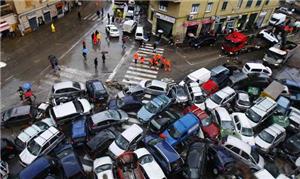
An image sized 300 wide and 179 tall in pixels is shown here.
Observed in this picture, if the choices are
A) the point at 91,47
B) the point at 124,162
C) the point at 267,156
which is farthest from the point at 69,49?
the point at 267,156

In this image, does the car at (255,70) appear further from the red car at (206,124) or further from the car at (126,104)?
the car at (126,104)

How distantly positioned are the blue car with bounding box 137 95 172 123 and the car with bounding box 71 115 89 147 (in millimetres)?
4882

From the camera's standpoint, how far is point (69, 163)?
16.0 metres

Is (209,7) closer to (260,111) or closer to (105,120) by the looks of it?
(260,111)

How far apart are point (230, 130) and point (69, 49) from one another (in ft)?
74.9

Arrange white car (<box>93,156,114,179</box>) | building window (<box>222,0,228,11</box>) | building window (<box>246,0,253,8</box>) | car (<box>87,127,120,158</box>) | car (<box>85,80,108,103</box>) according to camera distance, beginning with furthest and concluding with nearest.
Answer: building window (<box>246,0,253,8</box>)
building window (<box>222,0,228,11</box>)
car (<box>85,80,108,103</box>)
car (<box>87,127,120,158</box>)
white car (<box>93,156,114,179</box>)

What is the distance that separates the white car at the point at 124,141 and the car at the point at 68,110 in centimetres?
446

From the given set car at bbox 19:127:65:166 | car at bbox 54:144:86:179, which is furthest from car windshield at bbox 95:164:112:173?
car at bbox 19:127:65:166

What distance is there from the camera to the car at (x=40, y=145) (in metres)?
17.1

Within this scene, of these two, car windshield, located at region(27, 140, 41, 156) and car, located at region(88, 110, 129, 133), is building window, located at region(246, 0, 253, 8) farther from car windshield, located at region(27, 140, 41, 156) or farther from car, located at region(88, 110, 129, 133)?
car windshield, located at region(27, 140, 41, 156)

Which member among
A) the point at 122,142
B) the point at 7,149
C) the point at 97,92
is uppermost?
the point at 97,92

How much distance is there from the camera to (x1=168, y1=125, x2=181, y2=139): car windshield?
18.9 metres

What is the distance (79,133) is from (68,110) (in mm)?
2762

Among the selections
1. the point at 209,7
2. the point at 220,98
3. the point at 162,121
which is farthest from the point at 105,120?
the point at 209,7
